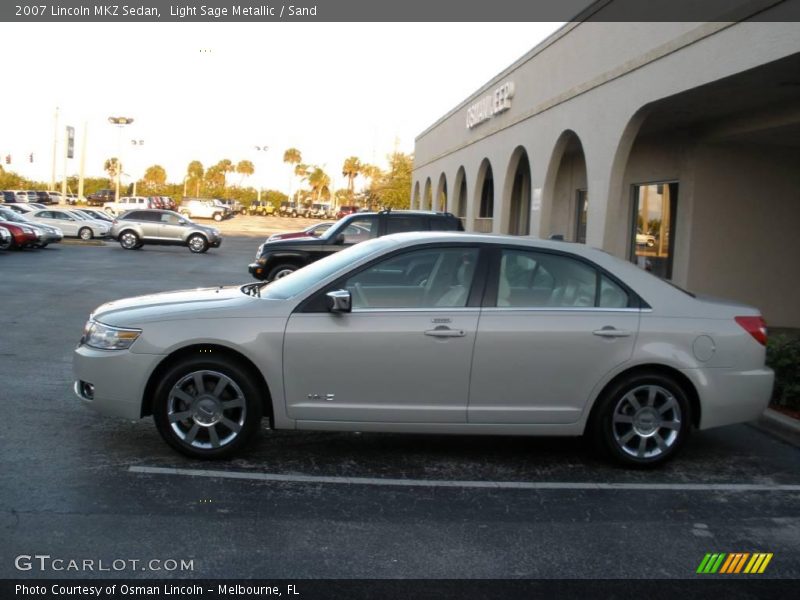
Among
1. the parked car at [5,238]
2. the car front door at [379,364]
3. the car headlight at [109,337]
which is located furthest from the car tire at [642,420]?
the parked car at [5,238]

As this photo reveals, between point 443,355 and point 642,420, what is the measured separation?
1.54 metres

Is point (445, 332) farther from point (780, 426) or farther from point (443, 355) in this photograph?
point (780, 426)

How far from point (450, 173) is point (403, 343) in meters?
28.4

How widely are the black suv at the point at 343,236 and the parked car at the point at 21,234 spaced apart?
16715 mm

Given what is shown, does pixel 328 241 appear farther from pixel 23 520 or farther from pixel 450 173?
pixel 450 173

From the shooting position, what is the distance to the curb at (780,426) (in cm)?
736

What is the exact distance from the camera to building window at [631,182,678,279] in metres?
16.3

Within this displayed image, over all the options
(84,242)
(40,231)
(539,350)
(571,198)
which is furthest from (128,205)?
(539,350)

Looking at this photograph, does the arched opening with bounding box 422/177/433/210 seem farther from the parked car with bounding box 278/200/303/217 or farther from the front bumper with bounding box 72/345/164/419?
the parked car with bounding box 278/200/303/217

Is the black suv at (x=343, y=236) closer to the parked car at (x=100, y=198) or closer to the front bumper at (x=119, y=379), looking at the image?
the front bumper at (x=119, y=379)

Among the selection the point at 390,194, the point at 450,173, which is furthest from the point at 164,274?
the point at 390,194

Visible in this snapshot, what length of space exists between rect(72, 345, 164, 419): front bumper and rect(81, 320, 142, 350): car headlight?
4 centimetres

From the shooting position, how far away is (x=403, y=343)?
5.94m
